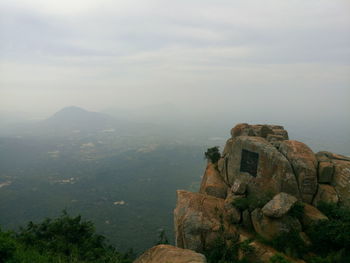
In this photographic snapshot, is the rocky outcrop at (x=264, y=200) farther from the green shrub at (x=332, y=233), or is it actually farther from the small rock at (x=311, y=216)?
the green shrub at (x=332, y=233)

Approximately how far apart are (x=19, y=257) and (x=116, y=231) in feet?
226

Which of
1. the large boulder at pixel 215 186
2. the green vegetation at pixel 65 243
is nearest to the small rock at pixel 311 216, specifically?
the large boulder at pixel 215 186

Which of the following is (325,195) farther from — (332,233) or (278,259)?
(278,259)

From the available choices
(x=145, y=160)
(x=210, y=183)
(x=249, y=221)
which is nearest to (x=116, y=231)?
(x=210, y=183)

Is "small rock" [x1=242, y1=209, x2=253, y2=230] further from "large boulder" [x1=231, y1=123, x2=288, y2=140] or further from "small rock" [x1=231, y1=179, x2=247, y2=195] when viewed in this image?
"large boulder" [x1=231, y1=123, x2=288, y2=140]

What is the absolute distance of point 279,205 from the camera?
15.8m

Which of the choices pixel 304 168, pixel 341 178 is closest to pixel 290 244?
pixel 304 168

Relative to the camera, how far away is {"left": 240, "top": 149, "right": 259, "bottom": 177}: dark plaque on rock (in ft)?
65.5

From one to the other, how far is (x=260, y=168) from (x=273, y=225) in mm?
5265

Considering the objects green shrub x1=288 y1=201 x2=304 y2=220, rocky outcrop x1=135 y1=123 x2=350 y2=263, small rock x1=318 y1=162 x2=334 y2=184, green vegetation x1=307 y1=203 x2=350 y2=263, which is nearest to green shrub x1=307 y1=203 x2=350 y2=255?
→ green vegetation x1=307 y1=203 x2=350 y2=263

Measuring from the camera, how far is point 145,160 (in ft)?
648

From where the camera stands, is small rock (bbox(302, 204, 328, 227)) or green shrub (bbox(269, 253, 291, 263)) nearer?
green shrub (bbox(269, 253, 291, 263))

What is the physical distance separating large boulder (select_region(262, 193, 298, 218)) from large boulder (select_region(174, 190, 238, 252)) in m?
3.21

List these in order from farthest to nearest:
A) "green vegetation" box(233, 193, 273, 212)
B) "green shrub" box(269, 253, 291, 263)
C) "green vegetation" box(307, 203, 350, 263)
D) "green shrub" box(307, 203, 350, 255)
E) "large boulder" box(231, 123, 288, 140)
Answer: "large boulder" box(231, 123, 288, 140) < "green vegetation" box(233, 193, 273, 212) < "green shrub" box(307, 203, 350, 255) < "green vegetation" box(307, 203, 350, 263) < "green shrub" box(269, 253, 291, 263)
